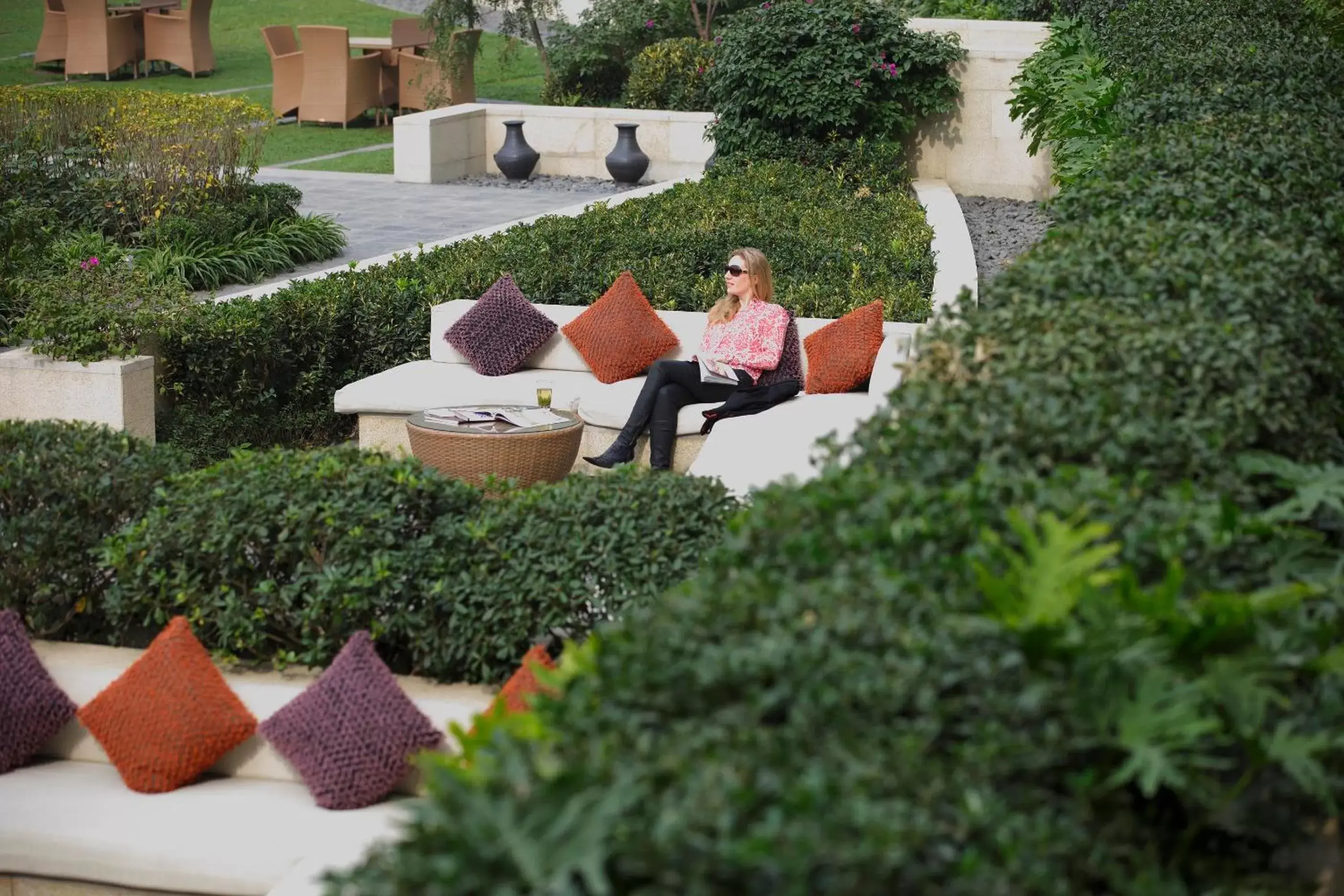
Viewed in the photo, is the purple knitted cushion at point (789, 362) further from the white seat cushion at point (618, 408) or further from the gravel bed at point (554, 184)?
the gravel bed at point (554, 184)

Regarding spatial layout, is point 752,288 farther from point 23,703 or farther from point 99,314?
point 23,703

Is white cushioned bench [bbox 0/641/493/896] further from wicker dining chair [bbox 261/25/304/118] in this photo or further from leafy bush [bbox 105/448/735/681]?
wicker dining chair [bbox 261/25/304/118]

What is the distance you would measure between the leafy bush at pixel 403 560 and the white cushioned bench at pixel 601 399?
1890 mm

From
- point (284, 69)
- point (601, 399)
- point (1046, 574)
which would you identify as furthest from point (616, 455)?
point (284, 69)

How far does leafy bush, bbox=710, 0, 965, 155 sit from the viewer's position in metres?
15.1

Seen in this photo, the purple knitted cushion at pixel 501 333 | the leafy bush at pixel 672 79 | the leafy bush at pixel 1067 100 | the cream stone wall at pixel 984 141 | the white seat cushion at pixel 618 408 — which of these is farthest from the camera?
the leafy bush at pixel 672 79

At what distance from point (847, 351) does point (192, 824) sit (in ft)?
15.3

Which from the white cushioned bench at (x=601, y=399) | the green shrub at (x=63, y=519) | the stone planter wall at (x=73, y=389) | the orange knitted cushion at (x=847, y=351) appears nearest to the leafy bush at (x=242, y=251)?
the stone planter wall at (x=73, y=389)

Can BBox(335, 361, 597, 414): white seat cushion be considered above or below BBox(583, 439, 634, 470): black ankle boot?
above

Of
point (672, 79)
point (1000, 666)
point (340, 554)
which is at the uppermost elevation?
point (672, 79)

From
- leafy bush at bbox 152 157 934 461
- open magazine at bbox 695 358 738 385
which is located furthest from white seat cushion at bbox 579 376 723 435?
leafy bush at bbox 152 157 934 461

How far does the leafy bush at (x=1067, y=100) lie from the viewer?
1134cm

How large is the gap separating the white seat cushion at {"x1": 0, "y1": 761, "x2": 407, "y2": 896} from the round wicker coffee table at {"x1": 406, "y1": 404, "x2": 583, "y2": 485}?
312cm

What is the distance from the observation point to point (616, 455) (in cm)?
811
